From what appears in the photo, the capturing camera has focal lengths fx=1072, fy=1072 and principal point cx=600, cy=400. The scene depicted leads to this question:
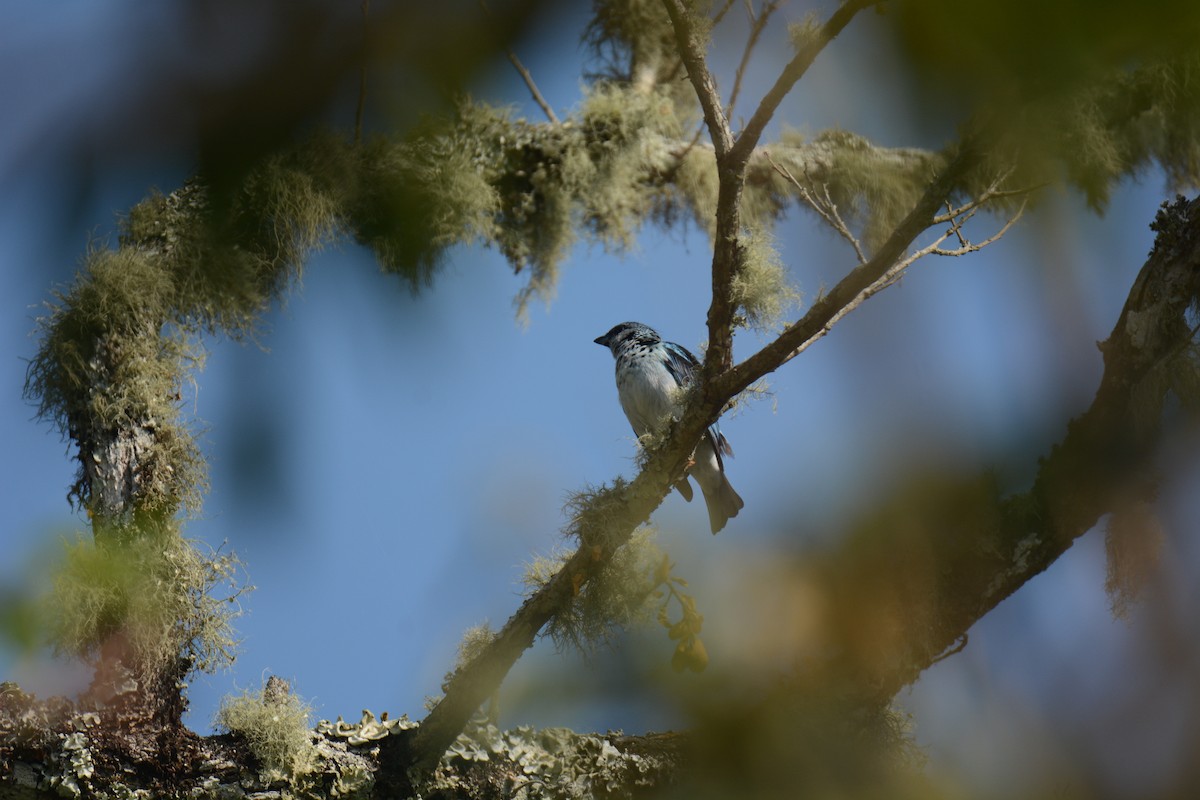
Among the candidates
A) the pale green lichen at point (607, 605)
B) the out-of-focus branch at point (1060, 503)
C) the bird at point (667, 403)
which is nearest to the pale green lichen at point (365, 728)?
the pale green lichen at point (607, 605)

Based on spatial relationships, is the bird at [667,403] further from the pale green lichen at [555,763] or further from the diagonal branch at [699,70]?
the diagonal branch at [699,70]

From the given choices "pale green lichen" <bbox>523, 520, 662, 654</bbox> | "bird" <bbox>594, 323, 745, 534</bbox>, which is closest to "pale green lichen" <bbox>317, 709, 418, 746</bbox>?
"pale green lichen" <bbox>523, 520, 662, 654</bbox>

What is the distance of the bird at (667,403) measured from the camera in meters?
4.34

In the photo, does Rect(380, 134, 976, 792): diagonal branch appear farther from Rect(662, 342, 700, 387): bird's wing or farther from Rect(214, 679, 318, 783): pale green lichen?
Rect(662, 342, 700, 387): bird's wing

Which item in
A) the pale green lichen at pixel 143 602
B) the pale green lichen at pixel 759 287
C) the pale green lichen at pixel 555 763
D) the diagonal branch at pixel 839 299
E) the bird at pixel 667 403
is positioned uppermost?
the bird at pixel 667 403

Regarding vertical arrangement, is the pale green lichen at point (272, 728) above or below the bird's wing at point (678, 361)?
below

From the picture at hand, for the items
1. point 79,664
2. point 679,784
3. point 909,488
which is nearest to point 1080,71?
point 909,488

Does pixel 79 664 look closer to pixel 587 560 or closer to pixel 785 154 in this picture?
pixel 587 560

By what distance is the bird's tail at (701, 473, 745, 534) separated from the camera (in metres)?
4.36

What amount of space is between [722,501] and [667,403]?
48cm

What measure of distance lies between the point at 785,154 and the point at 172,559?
3.17 meters

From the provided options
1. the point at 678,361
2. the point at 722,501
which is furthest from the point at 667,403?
the point at 722,501

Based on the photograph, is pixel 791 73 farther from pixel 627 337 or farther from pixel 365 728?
pixel 627 337

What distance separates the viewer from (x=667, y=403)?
4.25m
